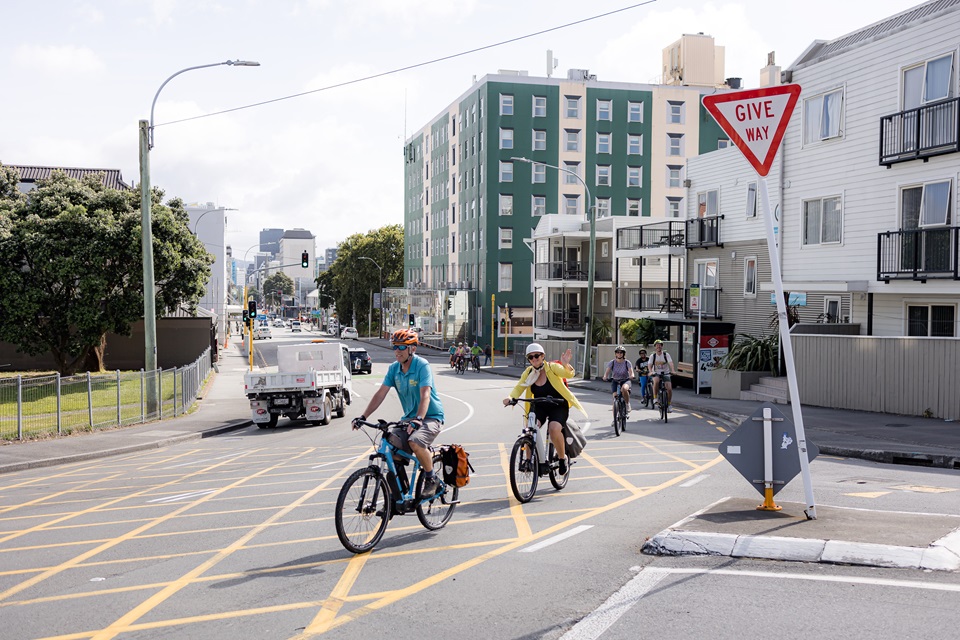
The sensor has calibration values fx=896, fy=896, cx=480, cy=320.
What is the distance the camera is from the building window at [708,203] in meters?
35.5

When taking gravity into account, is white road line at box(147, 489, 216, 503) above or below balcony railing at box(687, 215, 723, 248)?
below

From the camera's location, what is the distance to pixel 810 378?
23.5 m

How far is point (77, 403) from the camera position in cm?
1975

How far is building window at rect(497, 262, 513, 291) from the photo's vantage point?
226ft

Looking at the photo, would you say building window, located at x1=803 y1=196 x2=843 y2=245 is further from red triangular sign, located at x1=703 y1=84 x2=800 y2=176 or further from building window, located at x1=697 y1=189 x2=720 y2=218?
red triangular sign, located at x1=703 y1=84 x2=800 y2=176

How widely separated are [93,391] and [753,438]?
16.5 m

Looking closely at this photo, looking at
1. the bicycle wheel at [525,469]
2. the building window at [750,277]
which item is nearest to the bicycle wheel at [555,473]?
the bicycle wheel at [525,469]

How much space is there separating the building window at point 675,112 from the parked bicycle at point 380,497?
65.3m

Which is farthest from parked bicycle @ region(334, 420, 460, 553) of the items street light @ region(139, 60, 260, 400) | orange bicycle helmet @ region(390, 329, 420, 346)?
street light @ region(139, 60, 260, 400)

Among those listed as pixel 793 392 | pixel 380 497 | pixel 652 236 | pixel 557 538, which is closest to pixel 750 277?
pixel 652 236

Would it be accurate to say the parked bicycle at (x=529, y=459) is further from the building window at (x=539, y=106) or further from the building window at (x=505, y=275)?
the building window at (x=539, y=106)

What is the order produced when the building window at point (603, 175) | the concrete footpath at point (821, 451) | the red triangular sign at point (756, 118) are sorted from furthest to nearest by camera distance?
the building window at point (603, 175) → the red triangular sign at point (756, 118) → the concrete footpath at point (821, 451)

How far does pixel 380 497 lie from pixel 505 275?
6147 centimetres

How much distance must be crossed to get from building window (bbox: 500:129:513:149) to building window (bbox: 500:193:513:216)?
3.62 metres
